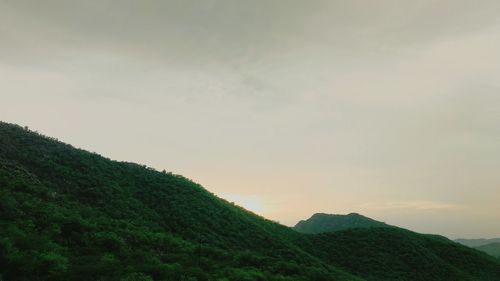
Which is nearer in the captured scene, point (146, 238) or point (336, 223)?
point (146, 238)

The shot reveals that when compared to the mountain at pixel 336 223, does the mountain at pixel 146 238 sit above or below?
below

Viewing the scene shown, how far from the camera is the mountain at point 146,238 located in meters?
16.6

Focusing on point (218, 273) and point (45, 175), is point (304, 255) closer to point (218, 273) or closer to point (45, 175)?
point (218, 273)

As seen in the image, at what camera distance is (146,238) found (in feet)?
76.8

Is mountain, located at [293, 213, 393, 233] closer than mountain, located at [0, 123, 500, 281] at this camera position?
No

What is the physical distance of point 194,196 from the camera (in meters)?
45.9

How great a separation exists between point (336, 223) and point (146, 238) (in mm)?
106611

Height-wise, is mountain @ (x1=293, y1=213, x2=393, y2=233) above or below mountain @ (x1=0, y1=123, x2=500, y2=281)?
above

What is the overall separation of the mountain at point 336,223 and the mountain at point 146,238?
60.7 metres

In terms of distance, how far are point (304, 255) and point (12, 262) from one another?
3090 centimetres

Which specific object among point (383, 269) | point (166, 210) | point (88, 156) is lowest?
point (383, 269)

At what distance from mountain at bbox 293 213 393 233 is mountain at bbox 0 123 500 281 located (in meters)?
60.7

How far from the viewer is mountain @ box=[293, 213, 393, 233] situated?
117 metres

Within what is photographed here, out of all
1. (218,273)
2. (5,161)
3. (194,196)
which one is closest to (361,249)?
(194,196)
